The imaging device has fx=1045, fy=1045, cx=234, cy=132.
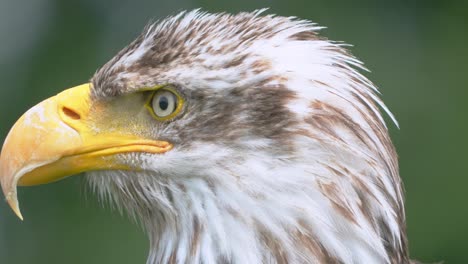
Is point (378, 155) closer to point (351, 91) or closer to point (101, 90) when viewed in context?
point (351, 91)

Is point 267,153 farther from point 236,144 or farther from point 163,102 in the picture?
point 163,102

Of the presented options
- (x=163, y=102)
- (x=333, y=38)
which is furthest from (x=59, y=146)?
(x=333, y=38)

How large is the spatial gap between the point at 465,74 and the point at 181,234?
14.4 ft

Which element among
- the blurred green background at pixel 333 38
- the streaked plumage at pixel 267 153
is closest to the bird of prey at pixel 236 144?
the streaked plumage at pixel 267 153

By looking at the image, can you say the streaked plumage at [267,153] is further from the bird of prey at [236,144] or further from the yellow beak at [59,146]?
the yellow beak at [59,146]

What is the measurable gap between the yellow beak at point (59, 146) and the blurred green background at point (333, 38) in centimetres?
294

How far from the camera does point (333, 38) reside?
22.6 feet

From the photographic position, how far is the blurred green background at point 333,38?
677 centimetres

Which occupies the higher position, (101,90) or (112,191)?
(101,90)

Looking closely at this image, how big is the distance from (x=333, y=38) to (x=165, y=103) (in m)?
3.80

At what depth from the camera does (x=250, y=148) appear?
3119mm

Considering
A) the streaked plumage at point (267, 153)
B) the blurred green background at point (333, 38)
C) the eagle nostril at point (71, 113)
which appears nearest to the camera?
the streaked plumage at point (267, 153)

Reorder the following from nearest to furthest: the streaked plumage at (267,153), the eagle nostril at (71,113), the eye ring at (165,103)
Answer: the streaked plumage at (267,153) → the eye ring at (165,103) → the eagle nostril at (71,113)

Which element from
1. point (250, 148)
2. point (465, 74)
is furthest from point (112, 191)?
point (465, 74)
